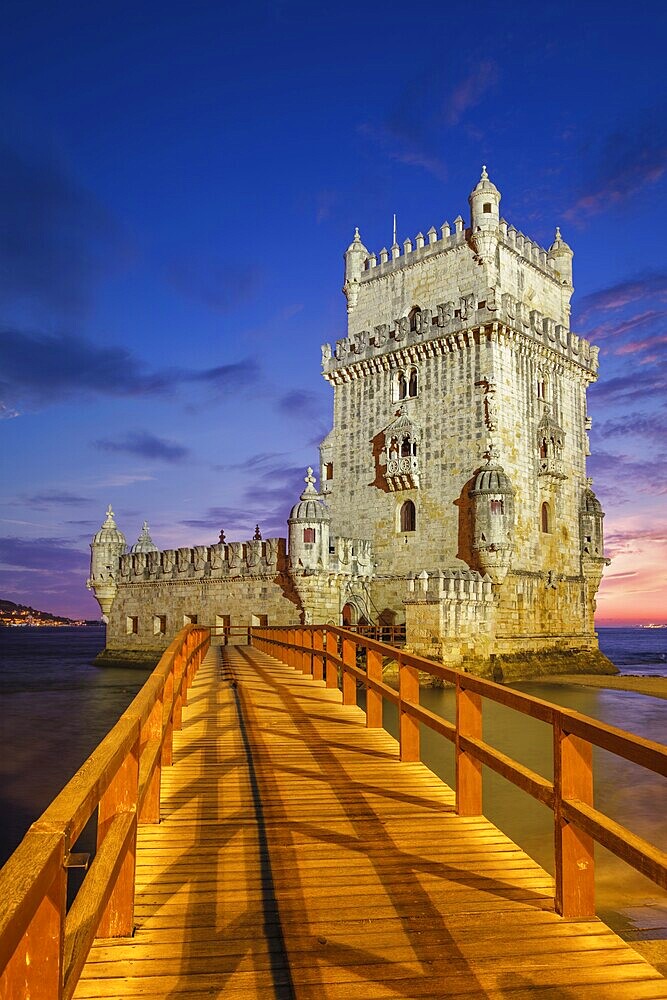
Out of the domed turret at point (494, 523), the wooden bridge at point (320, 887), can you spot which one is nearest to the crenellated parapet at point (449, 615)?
the domed turret at point (494, 523)

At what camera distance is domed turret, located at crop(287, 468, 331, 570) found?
3019cm

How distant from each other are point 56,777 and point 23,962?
1610 centimetres

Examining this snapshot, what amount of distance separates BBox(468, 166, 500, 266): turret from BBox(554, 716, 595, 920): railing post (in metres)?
29.4

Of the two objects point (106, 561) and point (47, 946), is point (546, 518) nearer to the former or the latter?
point (106, 561)

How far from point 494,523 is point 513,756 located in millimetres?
12520

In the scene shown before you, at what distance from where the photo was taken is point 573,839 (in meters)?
4.04

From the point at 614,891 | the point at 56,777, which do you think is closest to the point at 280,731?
the point at 614,891

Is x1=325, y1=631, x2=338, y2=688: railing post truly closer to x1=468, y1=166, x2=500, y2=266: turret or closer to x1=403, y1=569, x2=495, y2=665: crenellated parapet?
x1=403, y1=569, x2=495, y2=665: crenellated parapet

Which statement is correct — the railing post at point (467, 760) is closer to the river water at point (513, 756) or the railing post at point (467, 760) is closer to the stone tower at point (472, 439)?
the river water at point (513, 756)

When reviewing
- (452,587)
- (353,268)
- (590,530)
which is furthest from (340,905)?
(353,268)

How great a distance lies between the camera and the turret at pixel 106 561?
133 ft

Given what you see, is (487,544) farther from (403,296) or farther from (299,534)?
(403,296)

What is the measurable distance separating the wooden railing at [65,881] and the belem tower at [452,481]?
76.0 ft

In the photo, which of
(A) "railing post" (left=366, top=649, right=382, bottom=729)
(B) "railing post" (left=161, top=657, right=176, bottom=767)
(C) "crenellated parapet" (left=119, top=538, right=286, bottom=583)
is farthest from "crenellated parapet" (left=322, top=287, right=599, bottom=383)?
(B) "railing post" (left=161, top=657, right=176, bottom=767)
